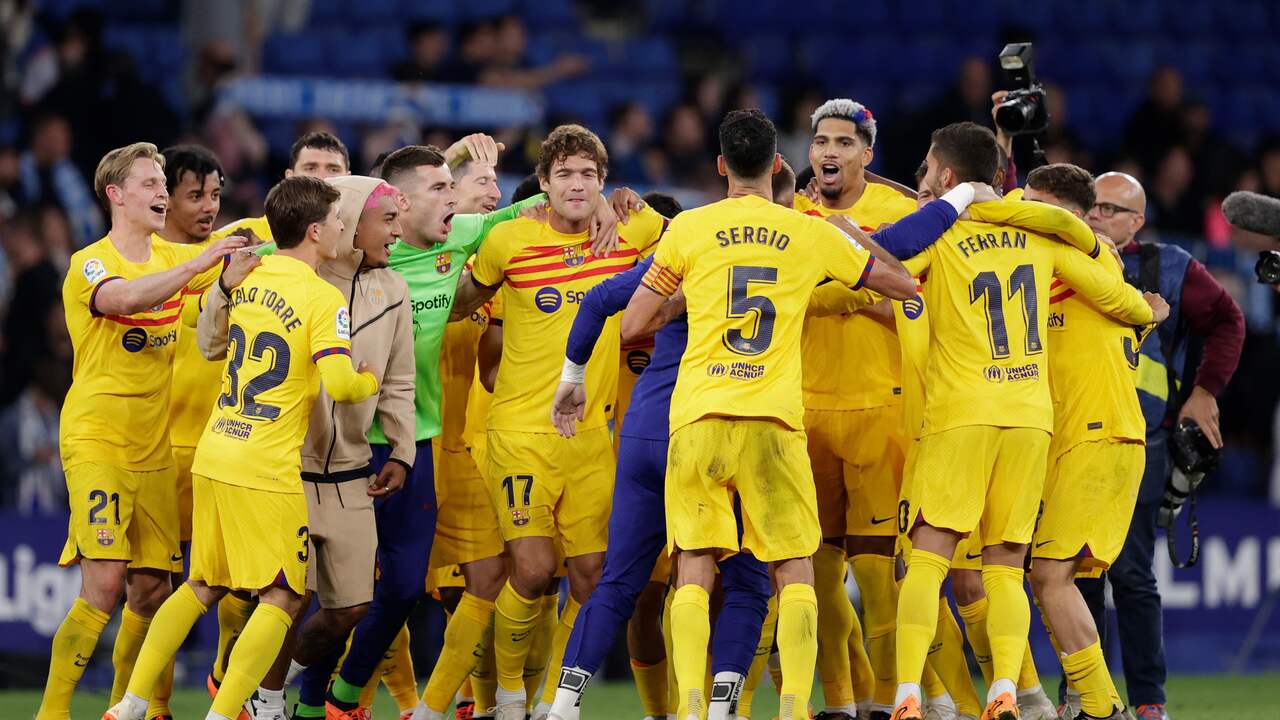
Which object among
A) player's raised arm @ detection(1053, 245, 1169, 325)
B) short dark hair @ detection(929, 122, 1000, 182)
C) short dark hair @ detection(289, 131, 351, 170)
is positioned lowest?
player's raised arm @ detection(1053, 245, 1169, 325)

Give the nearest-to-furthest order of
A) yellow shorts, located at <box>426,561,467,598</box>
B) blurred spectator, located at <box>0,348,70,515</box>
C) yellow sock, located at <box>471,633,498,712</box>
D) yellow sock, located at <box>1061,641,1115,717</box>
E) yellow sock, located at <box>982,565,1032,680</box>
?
yellow sock, located at <box>982,565,1032,680</box> → yellow sock, located at <box>1061,641,1115,717</box> → yellow sock, located at <box>471,633,498,712</box> → yellow shorts, located at <box>426,561,467,598</box> → blurred spectator, located at <box>0,348,70,515</box>

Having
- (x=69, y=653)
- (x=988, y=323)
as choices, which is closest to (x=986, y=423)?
(x=988, y=323)

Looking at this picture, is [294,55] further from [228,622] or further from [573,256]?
[228,622]

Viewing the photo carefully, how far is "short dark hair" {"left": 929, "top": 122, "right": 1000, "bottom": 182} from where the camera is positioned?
8.09 meters

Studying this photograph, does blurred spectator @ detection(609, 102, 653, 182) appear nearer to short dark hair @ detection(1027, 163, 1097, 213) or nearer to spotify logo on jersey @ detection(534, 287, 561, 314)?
spotify logo on jersey @ detection(534, 287, 561, 314)

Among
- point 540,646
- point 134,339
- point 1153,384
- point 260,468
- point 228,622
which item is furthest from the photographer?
point 1153,384

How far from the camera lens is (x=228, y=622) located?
324 inches

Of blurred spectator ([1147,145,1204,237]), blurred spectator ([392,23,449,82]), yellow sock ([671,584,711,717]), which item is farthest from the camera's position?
blurred spectator ([1147,145,1204,237])

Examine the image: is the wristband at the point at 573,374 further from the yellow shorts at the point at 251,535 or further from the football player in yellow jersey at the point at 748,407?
the yellow shorts at the point at 251,535

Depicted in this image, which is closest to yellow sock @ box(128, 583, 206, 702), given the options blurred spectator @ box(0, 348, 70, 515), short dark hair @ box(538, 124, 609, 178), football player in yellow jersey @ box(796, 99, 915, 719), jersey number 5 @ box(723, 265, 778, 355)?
jersey number 5 @ box(723, 265, 778, 355)

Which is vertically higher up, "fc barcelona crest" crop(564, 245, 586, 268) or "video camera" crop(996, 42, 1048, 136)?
"video camera" crop(996, 42, 1048, 136)

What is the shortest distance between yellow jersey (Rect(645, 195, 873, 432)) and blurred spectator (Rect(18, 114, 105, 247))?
330 inches

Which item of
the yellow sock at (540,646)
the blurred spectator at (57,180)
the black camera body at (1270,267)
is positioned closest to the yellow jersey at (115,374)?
the yellow sock at (540,646)

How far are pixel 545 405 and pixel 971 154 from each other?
2310 mm
